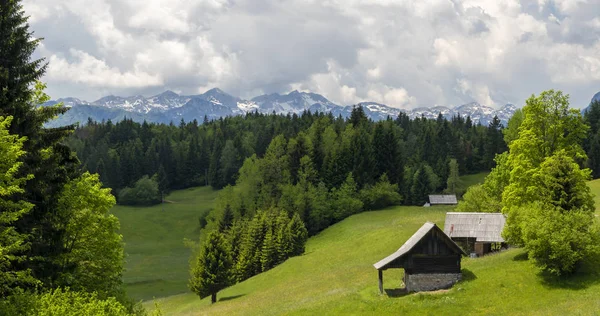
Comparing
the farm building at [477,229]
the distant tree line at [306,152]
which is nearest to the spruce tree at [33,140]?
the farm building at [477,229]

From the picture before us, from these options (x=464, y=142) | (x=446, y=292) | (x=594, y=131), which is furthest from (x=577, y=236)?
(x=464, y=142)

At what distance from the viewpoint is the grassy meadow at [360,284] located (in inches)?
1209

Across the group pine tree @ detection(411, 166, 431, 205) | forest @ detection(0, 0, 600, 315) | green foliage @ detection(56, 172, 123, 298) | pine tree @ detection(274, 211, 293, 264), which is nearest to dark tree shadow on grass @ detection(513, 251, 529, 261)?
forest @ detection(0, 0, 600, 315)

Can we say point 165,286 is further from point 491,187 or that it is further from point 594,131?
point 594,131

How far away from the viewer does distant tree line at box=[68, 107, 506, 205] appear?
102 meters

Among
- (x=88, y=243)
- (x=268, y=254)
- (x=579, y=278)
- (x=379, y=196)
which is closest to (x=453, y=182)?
(x=379, y=196)

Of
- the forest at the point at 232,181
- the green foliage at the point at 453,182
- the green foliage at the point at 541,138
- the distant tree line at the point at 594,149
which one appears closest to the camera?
the forest at the point at 232,181

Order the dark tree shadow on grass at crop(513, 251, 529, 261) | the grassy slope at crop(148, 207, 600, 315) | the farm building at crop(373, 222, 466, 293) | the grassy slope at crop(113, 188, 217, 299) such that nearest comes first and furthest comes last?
the grassy slope at crop(148, 207, 600, 315), the farm building at crop(373, 222, 466, 293), the dark tree shadow on grass at crop(513, 251, 529, 261), the grassy slope at crop(113, 188, 217, 299)

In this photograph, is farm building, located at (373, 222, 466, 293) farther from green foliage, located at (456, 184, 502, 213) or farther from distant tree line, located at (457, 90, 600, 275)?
green foliage, located at (456, 184, 502, 213)

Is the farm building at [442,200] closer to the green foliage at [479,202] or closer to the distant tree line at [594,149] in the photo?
the distant tree line at [594,149]

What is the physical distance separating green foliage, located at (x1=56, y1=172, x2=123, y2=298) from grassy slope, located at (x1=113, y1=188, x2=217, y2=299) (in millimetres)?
42928

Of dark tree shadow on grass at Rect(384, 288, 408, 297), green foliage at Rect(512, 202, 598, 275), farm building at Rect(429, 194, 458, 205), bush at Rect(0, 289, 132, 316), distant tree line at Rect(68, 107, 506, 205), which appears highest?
distant tree line at Rect(68, 107, 506, 205)

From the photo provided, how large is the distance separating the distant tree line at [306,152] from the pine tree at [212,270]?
40089 millimetres

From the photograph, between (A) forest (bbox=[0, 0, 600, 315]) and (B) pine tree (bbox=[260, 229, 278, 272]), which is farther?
(B) pine tree (bbox=[260, 229, 278, 272])
